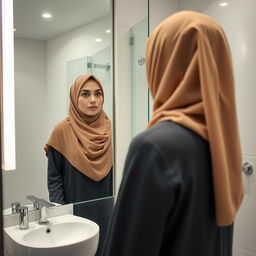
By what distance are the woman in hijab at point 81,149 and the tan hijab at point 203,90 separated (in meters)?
0.77

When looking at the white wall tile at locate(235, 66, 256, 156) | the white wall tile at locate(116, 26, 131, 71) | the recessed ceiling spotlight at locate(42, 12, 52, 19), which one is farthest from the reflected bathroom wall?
the white wall tile at locate(235, 66, 256, 156)

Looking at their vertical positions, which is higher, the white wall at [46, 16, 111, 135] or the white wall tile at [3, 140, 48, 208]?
the white wall at [46, 16, 111, 135]

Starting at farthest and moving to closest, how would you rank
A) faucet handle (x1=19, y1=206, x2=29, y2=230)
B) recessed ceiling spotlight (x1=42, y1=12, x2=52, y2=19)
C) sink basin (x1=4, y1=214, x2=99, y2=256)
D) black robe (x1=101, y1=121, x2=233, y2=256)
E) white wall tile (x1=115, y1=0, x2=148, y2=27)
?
white wall tile (x1=115, y1=0, x2=148, y2=27) < recessed ceiling spotlight (x1=42, y1=12, x2=52, y2=19) < faucet handle (x1=19, y1=206, x2=29, y2=230) < sink basin (x1=4, y1=214, x2=99, y2=256) < black robe (x1=101, y1=121, x2=233, y2=256)

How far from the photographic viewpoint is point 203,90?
27.5 inches

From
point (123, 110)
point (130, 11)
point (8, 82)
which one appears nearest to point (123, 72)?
point (123, 110)

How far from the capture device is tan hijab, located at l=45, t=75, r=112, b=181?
4.84 feet

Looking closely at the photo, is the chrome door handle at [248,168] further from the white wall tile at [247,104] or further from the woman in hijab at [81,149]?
the woman in hijab at [81,149]

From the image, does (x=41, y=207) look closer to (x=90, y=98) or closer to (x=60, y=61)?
(x=90, y=98)

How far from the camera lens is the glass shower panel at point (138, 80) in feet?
5.54

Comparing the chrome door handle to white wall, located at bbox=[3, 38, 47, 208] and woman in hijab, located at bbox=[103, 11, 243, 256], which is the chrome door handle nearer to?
woman in hijab, located at bbox=[103, 11, 243, 256]

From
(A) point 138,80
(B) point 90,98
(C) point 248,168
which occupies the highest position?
(A) point 138,80

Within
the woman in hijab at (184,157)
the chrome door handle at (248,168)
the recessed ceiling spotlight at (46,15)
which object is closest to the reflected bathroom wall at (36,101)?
the recessed ceiling spotlight at (46,15)

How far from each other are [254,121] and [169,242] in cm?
→ 103

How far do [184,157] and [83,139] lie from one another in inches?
35.6
